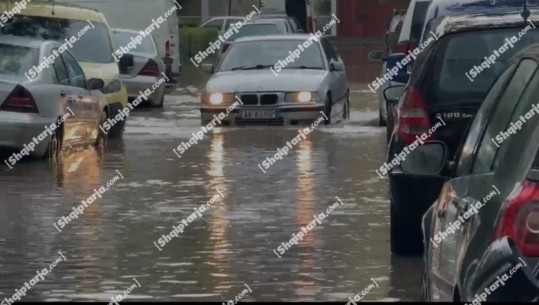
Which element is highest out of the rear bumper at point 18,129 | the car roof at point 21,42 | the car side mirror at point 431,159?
the car side mirror at point 431,159

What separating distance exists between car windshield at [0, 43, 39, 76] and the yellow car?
3.67m

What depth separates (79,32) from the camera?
77.9 feet

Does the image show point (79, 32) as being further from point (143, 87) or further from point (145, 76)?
point (145, 76)

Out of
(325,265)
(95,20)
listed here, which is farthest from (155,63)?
(325,265)

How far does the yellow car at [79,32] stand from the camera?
2300 centimetres

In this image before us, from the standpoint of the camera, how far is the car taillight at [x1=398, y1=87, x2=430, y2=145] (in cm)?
1091

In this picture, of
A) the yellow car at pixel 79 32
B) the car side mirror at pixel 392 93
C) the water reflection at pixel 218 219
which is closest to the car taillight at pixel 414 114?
the water reflection at pixel 218 219

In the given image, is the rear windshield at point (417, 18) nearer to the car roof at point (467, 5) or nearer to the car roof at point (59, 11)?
the car roof at point (59, 11)

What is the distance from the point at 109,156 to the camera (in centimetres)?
1912

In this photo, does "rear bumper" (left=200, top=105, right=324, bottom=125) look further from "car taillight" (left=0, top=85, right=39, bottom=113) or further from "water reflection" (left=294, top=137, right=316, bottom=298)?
"car taillight" (left=0, top=85, right=39, bottom=113)

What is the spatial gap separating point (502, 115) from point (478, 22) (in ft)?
13.8

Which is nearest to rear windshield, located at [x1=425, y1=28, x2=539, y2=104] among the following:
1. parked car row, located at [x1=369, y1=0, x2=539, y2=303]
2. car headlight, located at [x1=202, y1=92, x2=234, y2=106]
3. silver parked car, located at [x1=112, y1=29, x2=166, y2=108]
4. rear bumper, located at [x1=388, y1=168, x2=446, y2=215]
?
parked car row, located at [x1=369, y1=0, x2=539, y2=303]

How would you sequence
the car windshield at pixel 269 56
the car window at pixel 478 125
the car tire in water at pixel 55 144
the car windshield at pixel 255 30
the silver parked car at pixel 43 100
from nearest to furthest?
the car window at pixel 478 125
the silver parked car at pixel 43 100
the car tire in water at pixel 55 144
the car windshield at pixel 269 56
the car windshield at pixel 255 30

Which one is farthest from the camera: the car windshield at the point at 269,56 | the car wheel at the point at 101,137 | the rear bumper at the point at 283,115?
the car windshield at the point at 269,56
